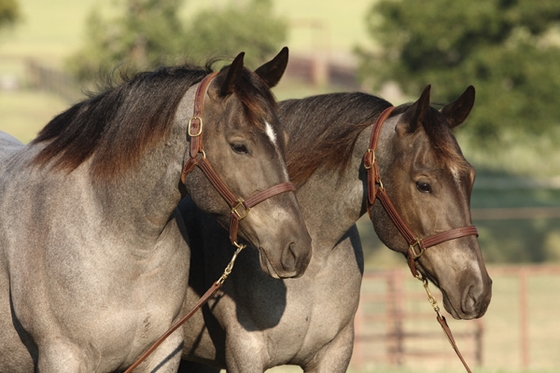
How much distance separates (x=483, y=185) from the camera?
29.0m

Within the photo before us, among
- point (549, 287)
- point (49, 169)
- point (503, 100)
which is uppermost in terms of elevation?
point (49, 169)

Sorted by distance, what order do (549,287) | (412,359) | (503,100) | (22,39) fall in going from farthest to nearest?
(22,39), (549,287), (503,100), (412,359)

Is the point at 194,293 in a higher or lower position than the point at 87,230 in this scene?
lower

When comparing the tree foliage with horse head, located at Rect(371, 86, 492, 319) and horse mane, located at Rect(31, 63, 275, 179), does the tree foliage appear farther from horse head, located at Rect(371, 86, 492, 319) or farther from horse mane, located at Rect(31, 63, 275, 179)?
horse head, located at Rect(371, 86, 492, 319)

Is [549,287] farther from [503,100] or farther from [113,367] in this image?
[113,367]

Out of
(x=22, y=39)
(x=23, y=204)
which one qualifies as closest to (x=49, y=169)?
(x=23, y=204)

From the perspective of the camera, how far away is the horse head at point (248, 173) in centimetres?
386

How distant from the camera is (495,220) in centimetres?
2636

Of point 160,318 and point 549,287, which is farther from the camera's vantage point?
point 549,287

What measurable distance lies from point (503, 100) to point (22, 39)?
139ft

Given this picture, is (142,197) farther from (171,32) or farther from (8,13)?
(8,13)

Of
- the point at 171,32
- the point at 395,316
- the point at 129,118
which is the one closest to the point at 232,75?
the point at 129,118

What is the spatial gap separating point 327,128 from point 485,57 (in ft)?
56.7

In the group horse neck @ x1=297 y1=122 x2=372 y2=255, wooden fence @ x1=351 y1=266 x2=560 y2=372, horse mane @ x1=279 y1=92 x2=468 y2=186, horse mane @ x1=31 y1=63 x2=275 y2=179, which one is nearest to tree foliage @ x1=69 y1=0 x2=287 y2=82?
wooden fence @ x1=351 y1=266 x2=560 y2=372
